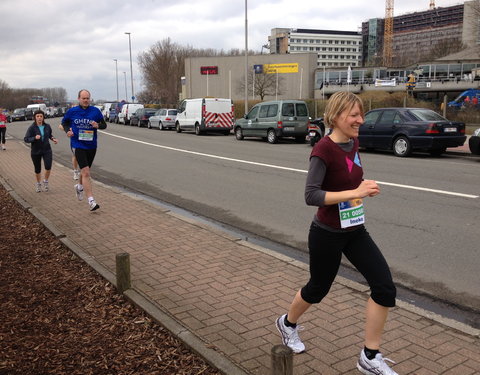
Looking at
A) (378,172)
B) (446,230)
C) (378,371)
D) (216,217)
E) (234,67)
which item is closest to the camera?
(378,371)

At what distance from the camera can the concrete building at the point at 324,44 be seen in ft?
525

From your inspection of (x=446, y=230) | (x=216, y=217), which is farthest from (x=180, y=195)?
(x=446, y=230)

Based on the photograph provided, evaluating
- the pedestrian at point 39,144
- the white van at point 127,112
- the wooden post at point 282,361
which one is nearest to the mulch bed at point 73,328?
the wooden post at point 282,361

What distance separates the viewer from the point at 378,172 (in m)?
11.8

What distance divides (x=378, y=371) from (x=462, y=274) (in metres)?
2.46

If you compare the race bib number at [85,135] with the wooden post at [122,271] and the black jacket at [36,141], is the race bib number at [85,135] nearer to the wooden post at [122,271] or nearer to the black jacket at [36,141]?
the black jacket at [36,141]

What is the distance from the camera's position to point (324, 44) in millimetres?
164250

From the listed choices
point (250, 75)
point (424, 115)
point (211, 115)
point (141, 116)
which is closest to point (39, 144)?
point (424, 115)

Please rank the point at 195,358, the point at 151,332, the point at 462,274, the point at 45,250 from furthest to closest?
the point at 45,250 → the point at 462,274 → the point at 151,332 → the point at 195,358

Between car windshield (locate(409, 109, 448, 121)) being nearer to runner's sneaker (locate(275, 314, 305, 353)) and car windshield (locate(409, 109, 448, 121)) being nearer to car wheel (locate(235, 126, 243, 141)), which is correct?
car wheel (locate(235, 126, 243, 141))

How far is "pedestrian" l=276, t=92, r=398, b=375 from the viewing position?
2.87 m

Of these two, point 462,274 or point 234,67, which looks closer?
point 462,274

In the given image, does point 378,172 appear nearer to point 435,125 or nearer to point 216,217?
point 435,125

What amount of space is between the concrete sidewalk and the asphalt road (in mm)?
679
